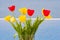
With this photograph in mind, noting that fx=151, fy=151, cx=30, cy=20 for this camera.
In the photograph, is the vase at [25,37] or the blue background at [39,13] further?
the blue background at [39,13]

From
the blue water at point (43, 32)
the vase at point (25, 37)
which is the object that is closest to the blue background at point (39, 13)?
the blue water at point (43, 32)

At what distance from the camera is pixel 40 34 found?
1.96 metres

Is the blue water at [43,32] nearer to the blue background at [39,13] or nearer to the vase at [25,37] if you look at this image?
the blue background at [39,13]

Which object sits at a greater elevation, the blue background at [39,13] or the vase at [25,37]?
the vase at [25,37]

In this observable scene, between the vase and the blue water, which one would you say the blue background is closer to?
the blue water

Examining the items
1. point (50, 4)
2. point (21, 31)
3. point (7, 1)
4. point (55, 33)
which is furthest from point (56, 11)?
point (21, 31)

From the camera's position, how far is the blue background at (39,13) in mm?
1954

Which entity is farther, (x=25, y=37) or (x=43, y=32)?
(x=43, y=32)

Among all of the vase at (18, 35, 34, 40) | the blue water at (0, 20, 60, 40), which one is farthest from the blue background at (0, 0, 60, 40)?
the vase at (18, 35, 34, 40)

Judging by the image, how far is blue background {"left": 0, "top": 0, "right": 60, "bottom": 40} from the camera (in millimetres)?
1954

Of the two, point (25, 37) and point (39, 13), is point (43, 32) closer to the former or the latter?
point (39, 13)

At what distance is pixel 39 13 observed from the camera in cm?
196

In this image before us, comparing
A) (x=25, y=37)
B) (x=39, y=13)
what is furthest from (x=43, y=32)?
(x=25, y=37)

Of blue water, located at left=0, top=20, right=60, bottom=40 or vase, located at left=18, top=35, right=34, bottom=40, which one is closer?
vase, located at left=18, top=35, right=34, bottom=40
